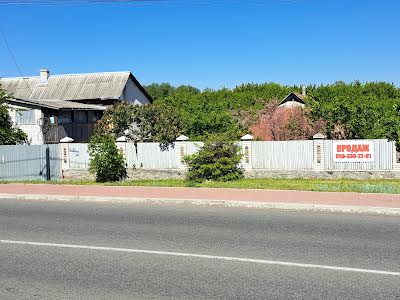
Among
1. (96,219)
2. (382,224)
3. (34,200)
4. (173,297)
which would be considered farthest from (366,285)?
(34,200)

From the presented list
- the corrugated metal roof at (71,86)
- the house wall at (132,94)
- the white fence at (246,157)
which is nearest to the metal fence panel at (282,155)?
the white fence at (246,157)

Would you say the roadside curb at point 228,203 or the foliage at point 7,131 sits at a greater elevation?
the foliage at point 7,131

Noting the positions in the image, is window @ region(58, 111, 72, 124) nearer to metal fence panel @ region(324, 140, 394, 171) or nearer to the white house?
the white house

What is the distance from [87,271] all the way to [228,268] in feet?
6.09

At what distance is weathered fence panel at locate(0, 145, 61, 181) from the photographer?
909 inches

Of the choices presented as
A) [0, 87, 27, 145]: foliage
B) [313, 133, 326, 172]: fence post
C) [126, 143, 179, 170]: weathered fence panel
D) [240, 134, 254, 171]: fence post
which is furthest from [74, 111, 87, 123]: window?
[313, 133, 326, 172]: fence post

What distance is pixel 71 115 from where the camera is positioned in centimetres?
3180

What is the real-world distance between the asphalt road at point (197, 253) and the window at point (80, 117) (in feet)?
72.0

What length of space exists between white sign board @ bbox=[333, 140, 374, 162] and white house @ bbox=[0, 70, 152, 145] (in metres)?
17.1

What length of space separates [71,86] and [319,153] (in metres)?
27.0

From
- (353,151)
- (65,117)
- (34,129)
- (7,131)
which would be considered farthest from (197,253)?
(65,117)

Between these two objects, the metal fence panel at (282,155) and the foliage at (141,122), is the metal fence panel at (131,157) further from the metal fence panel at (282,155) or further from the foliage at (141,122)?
the metal fence panel at (282,155)

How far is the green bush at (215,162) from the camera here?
20.0 meters

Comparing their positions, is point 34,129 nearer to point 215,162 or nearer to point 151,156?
point 151,156
